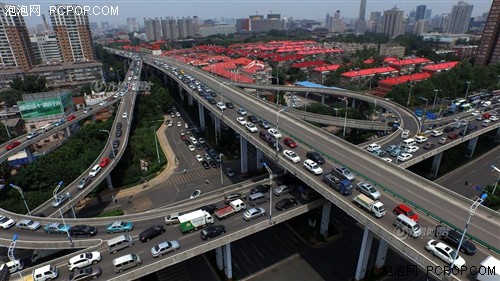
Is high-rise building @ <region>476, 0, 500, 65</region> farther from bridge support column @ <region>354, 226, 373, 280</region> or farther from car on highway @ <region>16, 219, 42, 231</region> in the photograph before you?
car on highway @ <region>16, 219, 42, 231</region>

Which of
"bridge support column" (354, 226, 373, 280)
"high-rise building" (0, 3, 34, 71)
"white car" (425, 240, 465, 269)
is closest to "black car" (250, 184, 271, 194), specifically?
"bridge support column" (354, 226, 373, 280)

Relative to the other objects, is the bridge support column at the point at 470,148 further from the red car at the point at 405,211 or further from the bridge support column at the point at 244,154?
the bridge support column at the point at 244,154

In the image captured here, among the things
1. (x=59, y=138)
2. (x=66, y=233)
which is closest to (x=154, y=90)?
(x=59, y=138)

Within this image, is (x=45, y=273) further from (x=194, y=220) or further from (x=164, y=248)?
(x=194, y=220)

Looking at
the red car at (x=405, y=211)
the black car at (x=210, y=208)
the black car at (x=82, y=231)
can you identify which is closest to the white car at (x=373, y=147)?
the red car at (x=405, y=211)

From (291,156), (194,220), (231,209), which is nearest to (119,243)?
(194,220)
